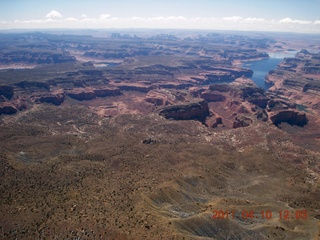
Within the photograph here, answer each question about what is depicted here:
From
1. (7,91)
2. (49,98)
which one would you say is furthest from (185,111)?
(7,91)

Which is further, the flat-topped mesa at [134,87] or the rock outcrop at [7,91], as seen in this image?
the flat-topped mesa at [134,87]

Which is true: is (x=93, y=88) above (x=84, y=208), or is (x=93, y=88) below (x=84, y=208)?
below

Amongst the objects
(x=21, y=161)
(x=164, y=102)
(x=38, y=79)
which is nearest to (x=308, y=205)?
(x=21, y=161)

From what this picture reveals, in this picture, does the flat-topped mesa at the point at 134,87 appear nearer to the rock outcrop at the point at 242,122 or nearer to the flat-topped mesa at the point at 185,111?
the flat-topped mesa at the point at 185,111

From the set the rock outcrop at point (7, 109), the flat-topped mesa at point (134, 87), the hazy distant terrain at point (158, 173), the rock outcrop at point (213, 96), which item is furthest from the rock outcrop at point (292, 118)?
the rock outcrop at point (7, 109)

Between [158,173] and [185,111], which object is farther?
[185,111]

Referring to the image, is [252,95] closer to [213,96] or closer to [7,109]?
[213,96]

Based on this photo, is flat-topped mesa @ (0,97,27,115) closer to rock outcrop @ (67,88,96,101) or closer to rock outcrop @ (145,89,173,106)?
rock outcrop @ (67,88,96,101)

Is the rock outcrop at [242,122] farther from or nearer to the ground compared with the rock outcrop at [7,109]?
nearer to the ground

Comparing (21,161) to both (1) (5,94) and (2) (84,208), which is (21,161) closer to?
(2) (84,208)
